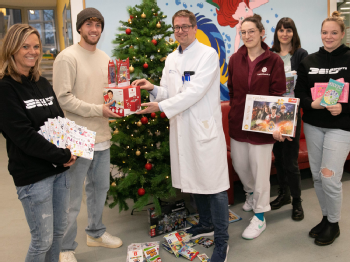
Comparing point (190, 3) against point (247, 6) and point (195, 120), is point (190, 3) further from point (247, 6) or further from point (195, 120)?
point (195, 120)

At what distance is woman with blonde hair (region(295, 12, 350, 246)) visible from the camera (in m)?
2.28

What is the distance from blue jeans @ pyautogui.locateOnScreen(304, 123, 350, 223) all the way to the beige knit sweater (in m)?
1.71

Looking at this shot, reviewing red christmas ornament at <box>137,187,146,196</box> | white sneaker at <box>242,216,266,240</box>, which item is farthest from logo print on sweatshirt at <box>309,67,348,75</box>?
red christmas ornament at <box>137,187,146,196</box>

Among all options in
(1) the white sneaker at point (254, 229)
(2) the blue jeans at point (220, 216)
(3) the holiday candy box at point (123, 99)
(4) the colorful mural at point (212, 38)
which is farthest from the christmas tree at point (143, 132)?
(4) the colorful mural at point (212, 38)

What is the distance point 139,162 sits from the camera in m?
2.89

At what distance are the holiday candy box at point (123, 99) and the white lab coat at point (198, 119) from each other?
0.23 metres

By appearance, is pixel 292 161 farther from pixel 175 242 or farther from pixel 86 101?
pixel 86 101

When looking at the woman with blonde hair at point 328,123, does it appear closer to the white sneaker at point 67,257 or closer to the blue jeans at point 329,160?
the blue jeans at point 329,160

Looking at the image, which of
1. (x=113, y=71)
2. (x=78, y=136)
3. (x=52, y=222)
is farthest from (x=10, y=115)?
(x=113, y=71)

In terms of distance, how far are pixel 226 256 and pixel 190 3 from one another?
10.9ft

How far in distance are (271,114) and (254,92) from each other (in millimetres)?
233

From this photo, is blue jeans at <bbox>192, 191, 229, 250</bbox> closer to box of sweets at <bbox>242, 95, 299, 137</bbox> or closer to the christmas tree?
the christmas tree

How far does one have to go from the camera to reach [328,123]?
7.65 ft

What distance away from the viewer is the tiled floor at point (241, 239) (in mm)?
2430
